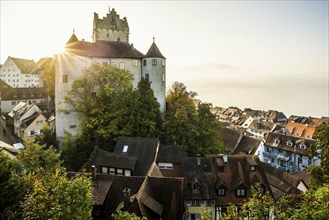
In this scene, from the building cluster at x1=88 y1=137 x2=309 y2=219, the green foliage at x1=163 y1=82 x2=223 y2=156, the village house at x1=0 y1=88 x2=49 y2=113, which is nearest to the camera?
the building cluster at x1=88 y1=137 x2=309 y2=219

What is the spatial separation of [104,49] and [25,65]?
80.8m

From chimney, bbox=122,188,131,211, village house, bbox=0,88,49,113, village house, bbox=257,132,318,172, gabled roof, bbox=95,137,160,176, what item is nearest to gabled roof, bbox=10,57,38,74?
village house, bbox=0,88,49,113

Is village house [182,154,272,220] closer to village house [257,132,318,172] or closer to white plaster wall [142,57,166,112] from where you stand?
white plaster wall [142,57,166,112]

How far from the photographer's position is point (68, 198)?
1509cm

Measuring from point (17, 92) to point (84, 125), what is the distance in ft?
155

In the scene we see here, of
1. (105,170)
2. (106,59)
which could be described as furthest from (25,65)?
(105,170)

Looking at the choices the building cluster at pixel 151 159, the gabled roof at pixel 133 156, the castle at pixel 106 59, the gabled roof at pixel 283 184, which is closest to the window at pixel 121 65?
the castle at pixel 106 59

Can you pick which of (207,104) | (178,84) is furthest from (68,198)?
(178,84)

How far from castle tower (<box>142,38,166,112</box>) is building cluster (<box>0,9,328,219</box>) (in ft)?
0.56

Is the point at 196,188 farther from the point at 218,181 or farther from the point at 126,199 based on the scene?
the point at 126,199

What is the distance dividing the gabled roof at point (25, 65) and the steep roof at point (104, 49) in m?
75.6

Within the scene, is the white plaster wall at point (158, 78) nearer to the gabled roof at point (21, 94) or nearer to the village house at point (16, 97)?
the village house at point (16, 97)

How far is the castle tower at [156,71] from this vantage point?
50.2 m

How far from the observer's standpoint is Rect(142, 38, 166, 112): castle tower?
50.2 m
